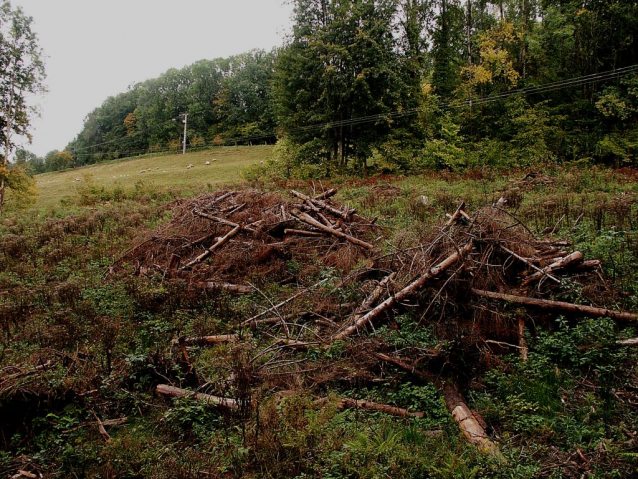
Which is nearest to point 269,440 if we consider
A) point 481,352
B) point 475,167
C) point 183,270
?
point 481,352

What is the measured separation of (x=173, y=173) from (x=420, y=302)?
4028 cm

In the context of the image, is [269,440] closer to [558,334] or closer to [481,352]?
[481,352]

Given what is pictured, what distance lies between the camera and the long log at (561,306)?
17.1 ft

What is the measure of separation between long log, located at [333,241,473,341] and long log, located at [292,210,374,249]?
301 centimetres

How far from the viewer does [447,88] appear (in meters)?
28.3

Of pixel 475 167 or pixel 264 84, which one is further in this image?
pixel 264 84

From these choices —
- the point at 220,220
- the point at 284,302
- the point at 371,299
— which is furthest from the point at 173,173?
the point at 371,299

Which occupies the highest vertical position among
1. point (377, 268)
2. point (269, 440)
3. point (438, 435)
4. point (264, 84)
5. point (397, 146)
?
point (264, 84)

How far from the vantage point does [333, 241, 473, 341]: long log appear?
5855mm

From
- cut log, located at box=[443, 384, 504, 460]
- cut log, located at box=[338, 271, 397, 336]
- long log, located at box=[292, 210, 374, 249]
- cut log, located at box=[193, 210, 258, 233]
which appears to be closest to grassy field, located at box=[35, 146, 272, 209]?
cut log, located at box=[193, 210, 258, 233]

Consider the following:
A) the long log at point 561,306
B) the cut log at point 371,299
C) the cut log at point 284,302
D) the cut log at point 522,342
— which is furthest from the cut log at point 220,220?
the cut log at point 522,342

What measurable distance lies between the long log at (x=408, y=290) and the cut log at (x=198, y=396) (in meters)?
2.00

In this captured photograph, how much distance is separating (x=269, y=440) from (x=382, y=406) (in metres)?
1.46

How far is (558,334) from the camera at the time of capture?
514 centimetres
